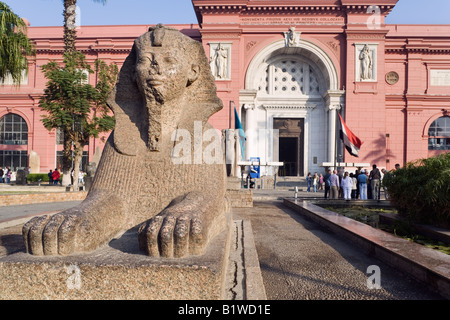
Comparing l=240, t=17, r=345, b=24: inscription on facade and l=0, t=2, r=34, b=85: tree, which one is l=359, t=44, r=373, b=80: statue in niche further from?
l=0, t=2, r=34, b=85: tree

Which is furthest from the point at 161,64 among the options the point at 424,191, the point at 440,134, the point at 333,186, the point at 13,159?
the point at 13,159

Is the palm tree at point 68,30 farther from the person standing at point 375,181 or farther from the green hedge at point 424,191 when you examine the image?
the green hedge at point 424,191

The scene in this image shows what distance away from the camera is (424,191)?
4.17 m

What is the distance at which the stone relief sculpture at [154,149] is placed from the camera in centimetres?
215

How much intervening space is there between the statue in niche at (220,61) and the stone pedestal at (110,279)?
1852cm

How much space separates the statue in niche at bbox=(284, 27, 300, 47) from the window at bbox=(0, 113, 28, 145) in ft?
62.6

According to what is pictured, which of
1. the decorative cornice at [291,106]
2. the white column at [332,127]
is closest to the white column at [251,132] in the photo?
the decorative cornice at [291,106]

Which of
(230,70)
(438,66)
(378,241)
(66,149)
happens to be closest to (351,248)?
(378,241)

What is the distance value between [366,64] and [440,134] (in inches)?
289

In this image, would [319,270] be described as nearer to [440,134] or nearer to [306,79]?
[306,79]

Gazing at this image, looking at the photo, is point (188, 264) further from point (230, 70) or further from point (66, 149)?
point (230, 70)

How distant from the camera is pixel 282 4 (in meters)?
19.3

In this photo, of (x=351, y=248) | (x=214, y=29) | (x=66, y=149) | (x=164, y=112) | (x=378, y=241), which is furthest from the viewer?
(x=214, y=29)
